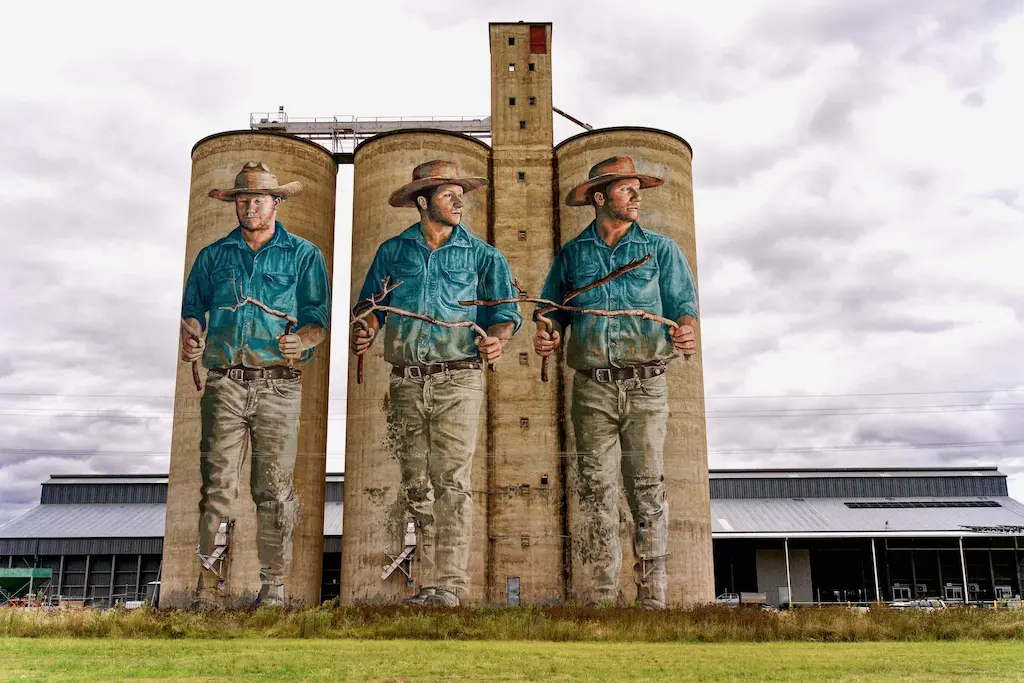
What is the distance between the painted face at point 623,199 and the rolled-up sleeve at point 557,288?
350cm

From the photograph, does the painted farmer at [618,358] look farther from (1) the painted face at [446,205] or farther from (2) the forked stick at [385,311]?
(1) the painted face at [446,205]

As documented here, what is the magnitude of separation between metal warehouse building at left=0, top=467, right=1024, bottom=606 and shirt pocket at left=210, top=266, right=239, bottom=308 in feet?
60.7

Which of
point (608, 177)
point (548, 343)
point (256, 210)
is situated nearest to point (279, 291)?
point (256, 210)

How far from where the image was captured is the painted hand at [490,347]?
5122 cm

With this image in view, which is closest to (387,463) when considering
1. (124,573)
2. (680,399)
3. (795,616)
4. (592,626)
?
(680,399)

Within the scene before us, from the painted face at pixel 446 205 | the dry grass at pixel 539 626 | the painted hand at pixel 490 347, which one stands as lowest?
the dry grass at pixel 539 626

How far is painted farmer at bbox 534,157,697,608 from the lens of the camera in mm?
48562

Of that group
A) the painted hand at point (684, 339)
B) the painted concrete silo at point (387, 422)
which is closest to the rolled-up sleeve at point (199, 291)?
the painted concrete silo at point (387, 422)

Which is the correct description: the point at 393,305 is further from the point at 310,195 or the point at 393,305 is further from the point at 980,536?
the point at 980,536

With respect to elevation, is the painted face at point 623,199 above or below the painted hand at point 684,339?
above

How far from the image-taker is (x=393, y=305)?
5119cm

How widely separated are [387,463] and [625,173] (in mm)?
20298

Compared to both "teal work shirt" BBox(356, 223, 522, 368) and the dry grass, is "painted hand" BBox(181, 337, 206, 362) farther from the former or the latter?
the dry grass

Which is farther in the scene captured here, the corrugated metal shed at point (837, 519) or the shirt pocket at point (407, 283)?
the corrugated metal shed at point (837, 519)
